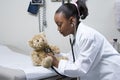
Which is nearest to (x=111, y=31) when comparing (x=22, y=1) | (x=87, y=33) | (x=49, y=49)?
(x=49, y=49)

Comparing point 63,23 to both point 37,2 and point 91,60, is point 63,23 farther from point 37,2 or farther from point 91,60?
point 37,2

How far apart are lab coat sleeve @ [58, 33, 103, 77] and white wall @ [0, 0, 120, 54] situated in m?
0.85

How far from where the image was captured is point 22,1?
273 centimetres

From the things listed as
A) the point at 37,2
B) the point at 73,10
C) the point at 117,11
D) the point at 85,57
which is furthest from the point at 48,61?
the point at 37,2

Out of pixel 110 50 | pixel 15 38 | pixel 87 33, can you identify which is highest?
pixel 87 33

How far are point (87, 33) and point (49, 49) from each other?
43cm

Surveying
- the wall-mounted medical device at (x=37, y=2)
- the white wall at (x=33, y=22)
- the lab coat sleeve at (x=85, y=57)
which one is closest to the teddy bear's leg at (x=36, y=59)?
the lab coat sleeve at (x=85, y=57)

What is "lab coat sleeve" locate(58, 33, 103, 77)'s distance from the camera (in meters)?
1.33

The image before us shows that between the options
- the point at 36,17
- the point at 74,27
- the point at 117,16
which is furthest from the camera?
the point at 36,17

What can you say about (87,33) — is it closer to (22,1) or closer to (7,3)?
(22,1)

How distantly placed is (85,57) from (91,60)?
0.15 ft

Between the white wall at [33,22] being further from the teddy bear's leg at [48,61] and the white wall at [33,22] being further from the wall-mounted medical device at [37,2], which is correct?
the teddy bear's leg at [48,61]

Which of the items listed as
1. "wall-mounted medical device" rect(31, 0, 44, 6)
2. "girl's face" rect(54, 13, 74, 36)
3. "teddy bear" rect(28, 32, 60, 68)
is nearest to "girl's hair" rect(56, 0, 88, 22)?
"girl's face" rect(54, 13, 74, 36)

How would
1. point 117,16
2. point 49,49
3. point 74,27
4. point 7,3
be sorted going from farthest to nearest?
point 7,3 < point 117,16 < point 49,49 < point 74,27
